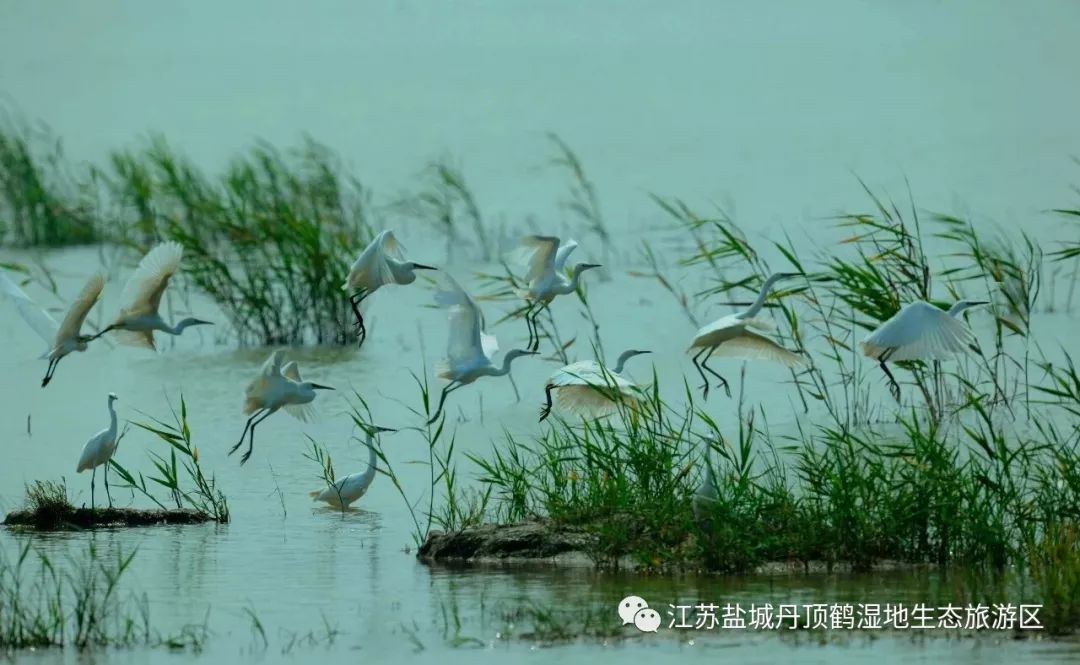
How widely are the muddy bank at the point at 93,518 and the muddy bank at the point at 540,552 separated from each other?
1232 millimetres

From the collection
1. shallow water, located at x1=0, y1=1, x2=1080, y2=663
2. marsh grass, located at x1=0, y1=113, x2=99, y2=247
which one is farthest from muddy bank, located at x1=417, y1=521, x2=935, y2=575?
marsh grass, located at x1=0, y1=113, x2=99, y2=247

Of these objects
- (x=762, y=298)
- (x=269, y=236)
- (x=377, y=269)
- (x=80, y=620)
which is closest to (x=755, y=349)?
(x=762, y=298)

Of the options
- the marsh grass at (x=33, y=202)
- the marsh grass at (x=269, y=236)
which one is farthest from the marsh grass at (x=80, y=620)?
the marsh grass at (x=33, y=202)

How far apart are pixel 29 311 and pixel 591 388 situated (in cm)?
313

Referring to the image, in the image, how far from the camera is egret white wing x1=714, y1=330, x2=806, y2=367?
8.23 metres

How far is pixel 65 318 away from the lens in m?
8.70

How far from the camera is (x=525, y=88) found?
2838 cm

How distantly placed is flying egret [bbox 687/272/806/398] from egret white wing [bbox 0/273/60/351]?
10.2ft

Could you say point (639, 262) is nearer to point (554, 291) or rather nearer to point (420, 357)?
point (420, 357)

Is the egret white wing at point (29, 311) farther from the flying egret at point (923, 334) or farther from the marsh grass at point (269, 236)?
the flying egret at point (923, 334)

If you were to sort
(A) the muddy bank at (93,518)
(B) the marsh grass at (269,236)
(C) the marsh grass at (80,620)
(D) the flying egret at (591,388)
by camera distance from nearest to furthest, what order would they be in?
(C) the marsh grass at (80,620) < (D) the flying egret at (591,388) < (A) the muddy bank at (93,518) < (B) the marsh grass at (269,236)

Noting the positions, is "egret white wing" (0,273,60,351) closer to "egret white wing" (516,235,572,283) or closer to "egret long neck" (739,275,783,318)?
"egret white wing" (516,235,572,283)

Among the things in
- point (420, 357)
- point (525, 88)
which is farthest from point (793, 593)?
point (525, 88)

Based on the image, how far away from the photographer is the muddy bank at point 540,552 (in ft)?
21.6
